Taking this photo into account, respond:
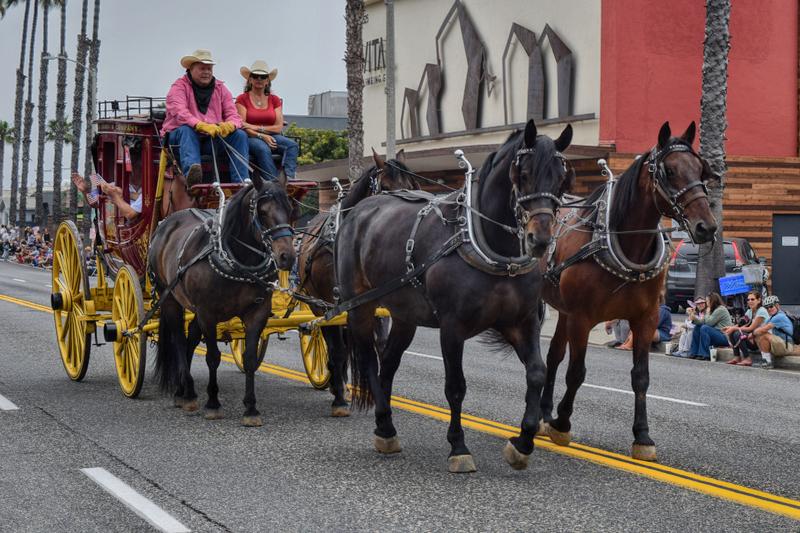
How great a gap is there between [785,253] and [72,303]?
23.3m

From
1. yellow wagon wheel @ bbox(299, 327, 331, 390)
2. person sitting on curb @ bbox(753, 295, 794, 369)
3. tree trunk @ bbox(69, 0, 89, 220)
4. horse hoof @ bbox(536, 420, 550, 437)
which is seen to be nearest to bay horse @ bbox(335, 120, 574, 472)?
horse hoof @ bbox(536, 420, 550, 437)

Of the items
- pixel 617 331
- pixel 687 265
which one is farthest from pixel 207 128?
pixel 687 265

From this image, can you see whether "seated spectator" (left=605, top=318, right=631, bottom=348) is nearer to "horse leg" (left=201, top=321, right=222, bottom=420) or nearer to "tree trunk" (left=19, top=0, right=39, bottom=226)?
"horse leg" (left=201, top=321, right=222, bottom=420)

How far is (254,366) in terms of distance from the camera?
10070 mm

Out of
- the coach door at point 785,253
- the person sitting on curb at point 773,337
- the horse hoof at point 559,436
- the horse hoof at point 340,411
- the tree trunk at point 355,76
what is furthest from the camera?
the coach door at point 785,253

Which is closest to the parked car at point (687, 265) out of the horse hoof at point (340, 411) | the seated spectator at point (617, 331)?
the seated spectator at point (617, 331)

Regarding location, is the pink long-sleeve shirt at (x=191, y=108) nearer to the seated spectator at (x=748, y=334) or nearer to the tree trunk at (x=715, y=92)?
the seated spectator at (x=748, y=334)

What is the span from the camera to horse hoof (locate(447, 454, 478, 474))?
7715 millimetres

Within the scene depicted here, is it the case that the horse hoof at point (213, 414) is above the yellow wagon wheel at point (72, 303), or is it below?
below

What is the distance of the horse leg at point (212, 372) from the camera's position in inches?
400

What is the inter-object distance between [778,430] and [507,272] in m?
3.57

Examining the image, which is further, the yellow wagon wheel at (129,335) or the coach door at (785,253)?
the coach door at (785,253)

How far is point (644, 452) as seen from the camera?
8.19m

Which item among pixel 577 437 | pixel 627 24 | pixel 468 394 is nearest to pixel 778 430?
pixel 577 437
